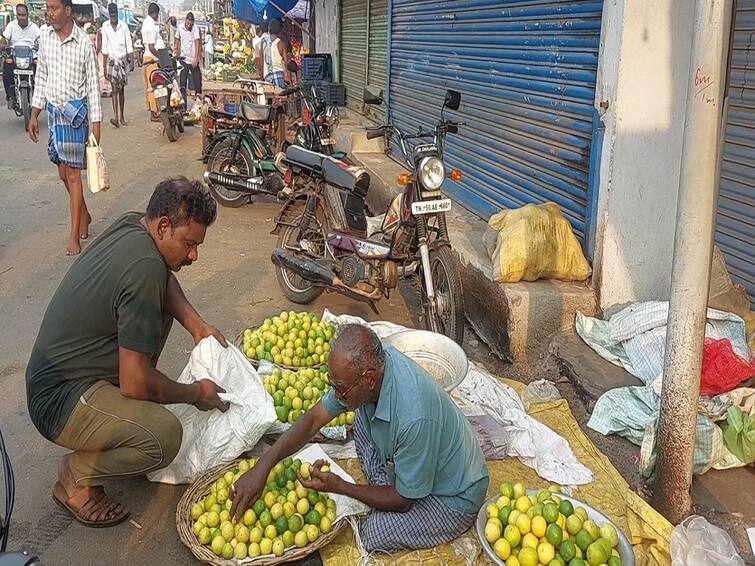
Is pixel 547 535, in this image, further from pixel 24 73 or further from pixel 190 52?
pixel 190 52

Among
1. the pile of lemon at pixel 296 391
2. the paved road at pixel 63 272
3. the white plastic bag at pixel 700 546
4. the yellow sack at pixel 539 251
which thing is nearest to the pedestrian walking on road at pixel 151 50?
the paved road at pixel 63 272

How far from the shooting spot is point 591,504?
3.17 metres

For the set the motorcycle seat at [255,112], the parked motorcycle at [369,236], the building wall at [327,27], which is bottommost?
the parked motorcycle at [369,236]

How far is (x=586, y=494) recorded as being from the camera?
3.26 m

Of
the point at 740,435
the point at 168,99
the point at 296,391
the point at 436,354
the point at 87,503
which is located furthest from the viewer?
the point at 168,99

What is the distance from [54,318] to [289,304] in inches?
114

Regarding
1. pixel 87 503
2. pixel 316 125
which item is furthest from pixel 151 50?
pixel 87 503

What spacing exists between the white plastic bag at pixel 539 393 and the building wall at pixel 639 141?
2.46 ft

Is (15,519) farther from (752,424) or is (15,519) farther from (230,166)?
(230,166)

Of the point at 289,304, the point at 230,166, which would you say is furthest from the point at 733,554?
the point at 230,166

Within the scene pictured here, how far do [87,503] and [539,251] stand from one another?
9.47ft

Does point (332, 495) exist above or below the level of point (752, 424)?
below

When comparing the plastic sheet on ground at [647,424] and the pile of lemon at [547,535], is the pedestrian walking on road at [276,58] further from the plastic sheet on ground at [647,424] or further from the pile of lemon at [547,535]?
the pile of lemon at [547,535]

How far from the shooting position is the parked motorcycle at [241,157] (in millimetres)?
8273
